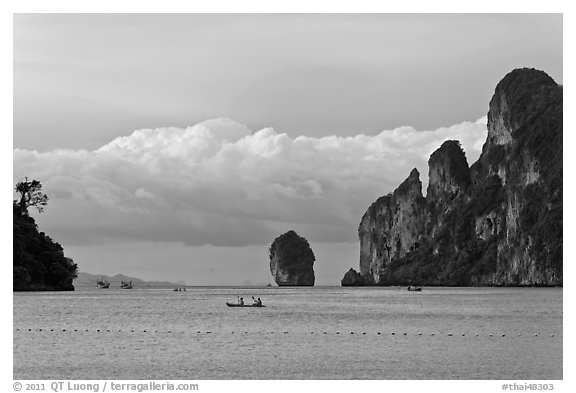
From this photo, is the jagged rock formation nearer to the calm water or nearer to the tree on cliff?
the tree on cliff

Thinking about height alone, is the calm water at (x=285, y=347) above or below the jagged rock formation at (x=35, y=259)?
below

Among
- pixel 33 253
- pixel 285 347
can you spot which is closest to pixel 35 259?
pixel 33 253

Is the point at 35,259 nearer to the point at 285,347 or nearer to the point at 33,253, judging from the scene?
the point at 33,253

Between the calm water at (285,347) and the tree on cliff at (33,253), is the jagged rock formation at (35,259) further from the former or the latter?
the calm water at (285,347)

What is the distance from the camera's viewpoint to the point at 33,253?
453 feet

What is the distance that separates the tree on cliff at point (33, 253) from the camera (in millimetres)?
133125

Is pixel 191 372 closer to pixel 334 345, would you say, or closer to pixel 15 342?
pixel 334 345

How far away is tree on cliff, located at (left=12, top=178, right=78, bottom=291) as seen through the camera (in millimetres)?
133125

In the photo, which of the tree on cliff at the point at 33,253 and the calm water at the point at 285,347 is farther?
the tree on cliff at the point at 33,253

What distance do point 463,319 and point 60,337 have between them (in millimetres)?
35196

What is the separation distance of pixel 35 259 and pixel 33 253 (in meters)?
1.26

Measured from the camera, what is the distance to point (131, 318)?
80062 millimetres

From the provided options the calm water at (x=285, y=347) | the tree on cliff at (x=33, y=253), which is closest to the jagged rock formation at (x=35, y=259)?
the tree on cliff at (x=33, y=253)
